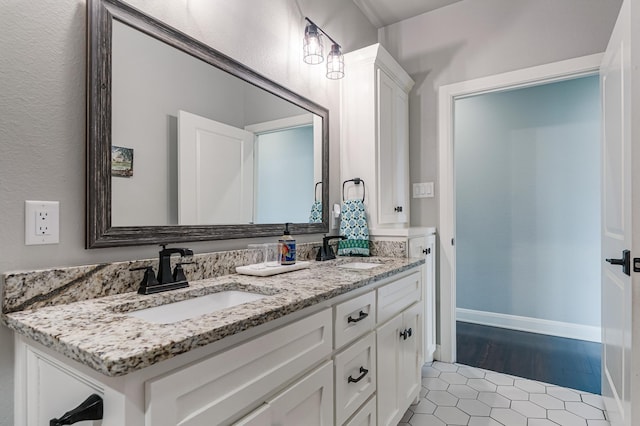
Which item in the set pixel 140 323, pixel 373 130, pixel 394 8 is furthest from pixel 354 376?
pixel 394 8

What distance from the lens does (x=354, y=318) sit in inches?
50.8

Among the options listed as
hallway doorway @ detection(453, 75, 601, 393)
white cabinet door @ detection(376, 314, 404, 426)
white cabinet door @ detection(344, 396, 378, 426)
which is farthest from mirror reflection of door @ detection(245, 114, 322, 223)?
hallway doorway @ detection(453, 75, 601, 393)

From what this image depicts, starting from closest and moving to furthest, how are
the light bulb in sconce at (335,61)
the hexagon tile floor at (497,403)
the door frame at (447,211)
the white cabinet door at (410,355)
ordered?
the white cabinet door at (410,355)
the hexagon tile floor at (497,403)
the light bulb in sconce at (335,61)
the door frame at (447,211)

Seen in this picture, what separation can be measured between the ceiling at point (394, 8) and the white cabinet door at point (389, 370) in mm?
2268

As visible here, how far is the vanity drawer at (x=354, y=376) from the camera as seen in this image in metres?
1.19

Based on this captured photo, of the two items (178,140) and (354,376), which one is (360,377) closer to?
(354,376)

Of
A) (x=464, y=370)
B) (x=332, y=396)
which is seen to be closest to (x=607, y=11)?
(x=464, y=370)

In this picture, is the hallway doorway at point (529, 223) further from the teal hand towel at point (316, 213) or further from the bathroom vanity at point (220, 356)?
the bathroom vanity at point (220, 356)

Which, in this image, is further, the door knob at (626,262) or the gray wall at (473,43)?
the gray wall at (473,43)

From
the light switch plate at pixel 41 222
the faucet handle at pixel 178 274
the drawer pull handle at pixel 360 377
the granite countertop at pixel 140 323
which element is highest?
the light switch plate at pixel 41 222

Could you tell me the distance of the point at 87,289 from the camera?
0.99m

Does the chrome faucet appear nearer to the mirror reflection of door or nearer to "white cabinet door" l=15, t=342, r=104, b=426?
"white cabinet door" l=15, t=342, r=104, b=426

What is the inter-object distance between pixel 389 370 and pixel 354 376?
0.35m

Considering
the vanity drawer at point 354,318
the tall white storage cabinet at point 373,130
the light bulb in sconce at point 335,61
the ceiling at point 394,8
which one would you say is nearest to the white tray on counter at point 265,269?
the vanity drawer at point 354,318
